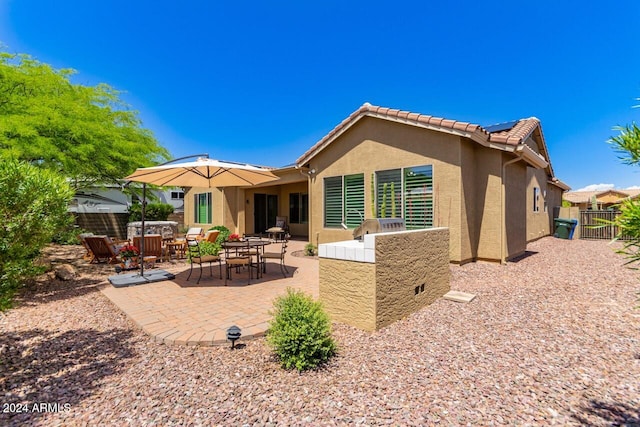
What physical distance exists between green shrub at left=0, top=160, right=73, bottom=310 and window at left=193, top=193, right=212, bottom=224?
1705 centimetres

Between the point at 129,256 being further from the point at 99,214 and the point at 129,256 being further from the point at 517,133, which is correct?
the point at 99,214

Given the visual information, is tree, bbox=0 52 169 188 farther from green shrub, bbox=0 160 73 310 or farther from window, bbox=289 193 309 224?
window, bbox=289 193 309 224

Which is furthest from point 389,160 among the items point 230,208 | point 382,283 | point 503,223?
point 230,208

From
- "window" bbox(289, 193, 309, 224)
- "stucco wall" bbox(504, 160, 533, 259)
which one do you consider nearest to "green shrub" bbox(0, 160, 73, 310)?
"stucco wall" bbox(504, 160, 533, 259)

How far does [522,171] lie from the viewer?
11.2 m

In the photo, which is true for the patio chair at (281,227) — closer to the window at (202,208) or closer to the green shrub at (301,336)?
the window at (202,208)

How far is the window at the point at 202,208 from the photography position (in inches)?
816

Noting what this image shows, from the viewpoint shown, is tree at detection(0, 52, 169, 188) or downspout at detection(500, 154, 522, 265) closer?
tree at detection(0, 52, 169, 188)

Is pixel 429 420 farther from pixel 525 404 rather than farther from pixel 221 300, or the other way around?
pixel 221 300

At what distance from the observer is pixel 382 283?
460cm

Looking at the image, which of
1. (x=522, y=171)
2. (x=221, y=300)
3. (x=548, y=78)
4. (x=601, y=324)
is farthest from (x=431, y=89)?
(x=221, y=300)

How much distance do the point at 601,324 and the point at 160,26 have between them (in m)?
17.4

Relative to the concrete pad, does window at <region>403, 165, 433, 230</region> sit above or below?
above

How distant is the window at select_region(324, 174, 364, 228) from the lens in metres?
10.9
